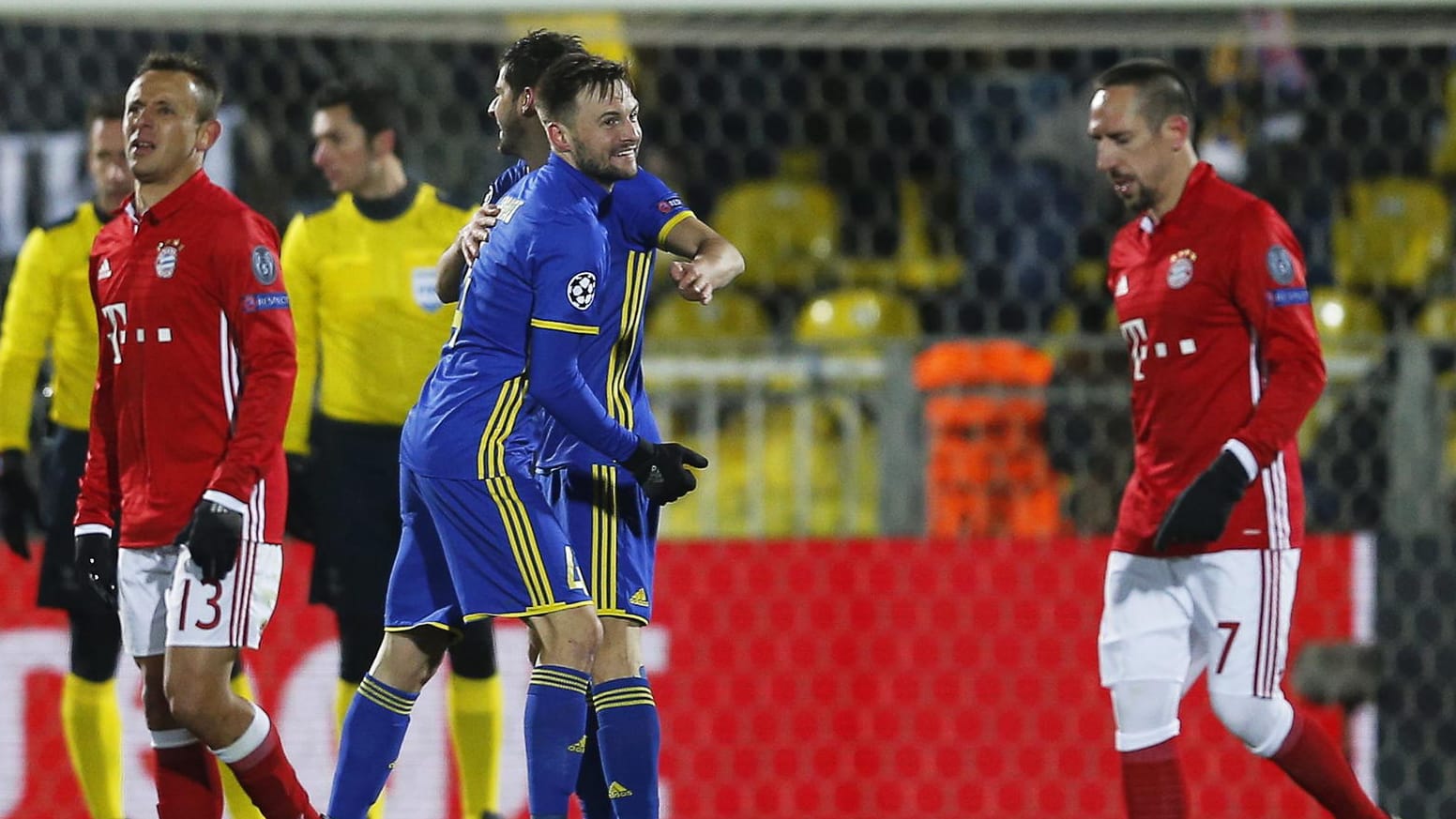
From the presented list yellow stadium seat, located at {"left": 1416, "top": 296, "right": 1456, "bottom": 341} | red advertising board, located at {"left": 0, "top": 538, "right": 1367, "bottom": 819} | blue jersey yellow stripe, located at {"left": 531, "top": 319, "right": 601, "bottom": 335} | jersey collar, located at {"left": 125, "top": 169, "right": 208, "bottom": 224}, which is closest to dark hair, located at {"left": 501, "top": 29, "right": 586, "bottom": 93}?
blue jersey yellow stripe, located at {"left": 531, "top": 319, "right": 601, "bottom": 335}

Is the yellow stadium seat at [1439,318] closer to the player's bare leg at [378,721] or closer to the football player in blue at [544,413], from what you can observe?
the football player in blue at [544,413]

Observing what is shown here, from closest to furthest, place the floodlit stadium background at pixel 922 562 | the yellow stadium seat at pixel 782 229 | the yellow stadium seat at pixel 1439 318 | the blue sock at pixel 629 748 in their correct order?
the blue sock at pixel 629 748 < the floodlit stadium background at pixel 922 562 < the yellow stadium seat at pixel 1439 318 < the yellow stadium seat at pixel 782 229

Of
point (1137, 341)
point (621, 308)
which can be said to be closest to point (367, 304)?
point (621, 308)

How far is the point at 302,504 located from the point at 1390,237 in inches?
172

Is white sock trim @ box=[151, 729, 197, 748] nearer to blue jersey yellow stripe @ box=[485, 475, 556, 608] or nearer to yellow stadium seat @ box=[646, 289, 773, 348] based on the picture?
blue jersey yellow stripe @ box=[485, 475, 556, 608]

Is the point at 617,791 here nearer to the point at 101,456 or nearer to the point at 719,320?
the point at 101,456

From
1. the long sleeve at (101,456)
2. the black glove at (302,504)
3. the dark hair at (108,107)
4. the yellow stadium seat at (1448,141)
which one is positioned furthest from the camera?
the yellow stadium seat at (1448,141)

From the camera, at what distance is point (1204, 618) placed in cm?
412

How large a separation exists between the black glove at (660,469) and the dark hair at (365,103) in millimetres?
1647

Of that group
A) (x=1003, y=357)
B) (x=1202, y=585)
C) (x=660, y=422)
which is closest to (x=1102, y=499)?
(x=1003, y=357)

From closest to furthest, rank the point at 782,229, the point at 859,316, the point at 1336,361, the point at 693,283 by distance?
the point at 693,283, the point at 1336,361, the point at 859,316, the point at 782,229

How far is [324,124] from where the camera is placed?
498cm

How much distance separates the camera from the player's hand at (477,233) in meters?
3.83

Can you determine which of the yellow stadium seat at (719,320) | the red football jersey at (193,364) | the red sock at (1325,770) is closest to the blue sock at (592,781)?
the red football jersey at (193,364)
